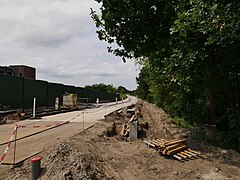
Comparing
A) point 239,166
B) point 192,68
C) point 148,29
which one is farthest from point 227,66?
point 239,166

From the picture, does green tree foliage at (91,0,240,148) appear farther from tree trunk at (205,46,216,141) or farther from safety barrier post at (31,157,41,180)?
safety barrier post at (31,157,41,180)

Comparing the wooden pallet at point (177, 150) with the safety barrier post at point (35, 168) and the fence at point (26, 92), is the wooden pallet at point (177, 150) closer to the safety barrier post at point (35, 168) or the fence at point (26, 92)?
the safety barrier post at point (35, 168)

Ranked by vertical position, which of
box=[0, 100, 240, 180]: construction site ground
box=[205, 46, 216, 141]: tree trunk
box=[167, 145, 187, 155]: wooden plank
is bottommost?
box=[0, 100, 240, 180]: construction site ground

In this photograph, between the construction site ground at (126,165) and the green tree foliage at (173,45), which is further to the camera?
the green tree foliage at (173,45)

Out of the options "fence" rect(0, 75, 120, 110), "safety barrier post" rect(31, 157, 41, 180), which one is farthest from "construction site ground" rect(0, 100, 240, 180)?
"fence" rect(0, 75, 120, 110)

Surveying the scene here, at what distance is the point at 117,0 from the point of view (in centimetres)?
962

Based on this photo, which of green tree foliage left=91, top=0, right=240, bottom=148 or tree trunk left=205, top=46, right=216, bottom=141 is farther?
tree trunk left=205, top=46, right=216, bottom=141

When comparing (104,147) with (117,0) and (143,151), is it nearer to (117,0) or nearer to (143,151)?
(143,151)

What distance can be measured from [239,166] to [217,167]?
771 mm

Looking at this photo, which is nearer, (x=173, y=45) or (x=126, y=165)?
(x=126, y=165)

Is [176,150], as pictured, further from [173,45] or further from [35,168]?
[35,168]

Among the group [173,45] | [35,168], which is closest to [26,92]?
[173,45]

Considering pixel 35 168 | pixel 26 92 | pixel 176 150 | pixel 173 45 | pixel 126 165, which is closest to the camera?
pixel 35 168

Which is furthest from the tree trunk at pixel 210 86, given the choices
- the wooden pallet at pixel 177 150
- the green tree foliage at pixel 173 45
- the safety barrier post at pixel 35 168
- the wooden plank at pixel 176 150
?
the safety barrier post at pixel 35 168
